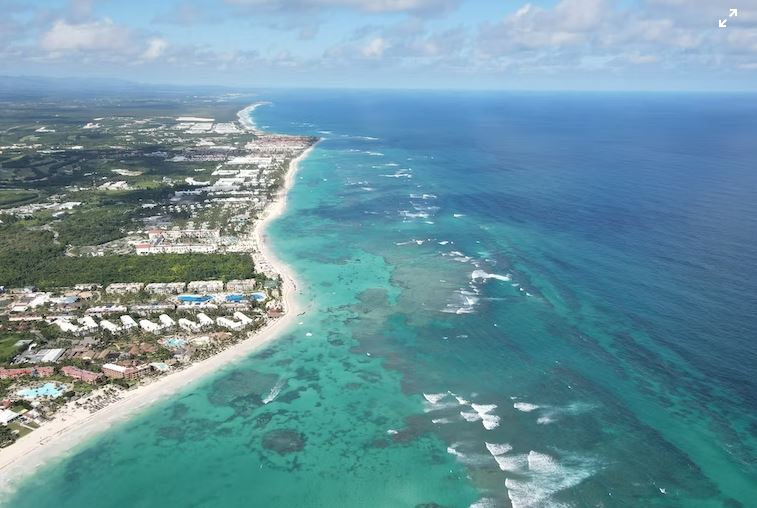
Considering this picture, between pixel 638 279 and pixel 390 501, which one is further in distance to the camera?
pixel 638 279

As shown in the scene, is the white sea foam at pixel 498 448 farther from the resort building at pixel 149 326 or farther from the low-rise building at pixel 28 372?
the low-rise building at pixel 28 372

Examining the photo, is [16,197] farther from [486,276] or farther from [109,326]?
[486,276]

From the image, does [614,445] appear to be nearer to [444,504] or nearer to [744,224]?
[444,504]

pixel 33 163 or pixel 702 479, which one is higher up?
pixel 33 163

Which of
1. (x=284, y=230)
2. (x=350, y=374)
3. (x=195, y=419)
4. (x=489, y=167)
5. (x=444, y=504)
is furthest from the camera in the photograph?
(x=489, y=167)

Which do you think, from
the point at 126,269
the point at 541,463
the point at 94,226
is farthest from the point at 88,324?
the point at 541,463

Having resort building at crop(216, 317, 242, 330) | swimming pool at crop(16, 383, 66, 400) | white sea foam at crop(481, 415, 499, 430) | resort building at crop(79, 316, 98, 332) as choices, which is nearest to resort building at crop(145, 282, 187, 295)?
resort building at crop(79, 316, 98, 332)

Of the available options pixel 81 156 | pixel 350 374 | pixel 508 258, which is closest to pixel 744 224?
pixel 508 258

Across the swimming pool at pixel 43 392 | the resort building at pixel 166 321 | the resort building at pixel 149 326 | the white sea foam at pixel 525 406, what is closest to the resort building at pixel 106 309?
the resort building at pixel 149 326
